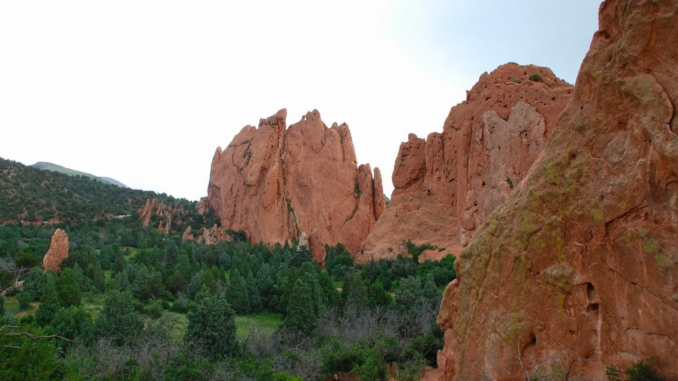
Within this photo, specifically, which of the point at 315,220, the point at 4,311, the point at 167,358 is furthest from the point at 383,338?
the point at 315,220

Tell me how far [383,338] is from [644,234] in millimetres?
13065

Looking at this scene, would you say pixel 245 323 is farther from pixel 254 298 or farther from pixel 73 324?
pixel 73 324

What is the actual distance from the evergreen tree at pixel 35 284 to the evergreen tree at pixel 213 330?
13.4m

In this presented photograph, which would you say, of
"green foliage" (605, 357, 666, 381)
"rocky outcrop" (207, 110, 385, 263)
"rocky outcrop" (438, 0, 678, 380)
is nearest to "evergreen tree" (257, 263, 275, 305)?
"rocky outcrop" (207, 110, 385, 263)

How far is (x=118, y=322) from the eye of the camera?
21.2m

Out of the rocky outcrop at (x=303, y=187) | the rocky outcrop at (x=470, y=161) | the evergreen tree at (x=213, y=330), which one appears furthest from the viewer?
the rocky outcrop at (x=303, y=187)

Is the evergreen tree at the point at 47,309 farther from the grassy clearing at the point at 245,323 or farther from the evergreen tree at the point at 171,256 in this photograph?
the evergreen tree at the point at 171,256

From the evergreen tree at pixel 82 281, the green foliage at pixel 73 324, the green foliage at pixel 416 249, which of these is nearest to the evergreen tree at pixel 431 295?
the green foliage at pixel 416 249

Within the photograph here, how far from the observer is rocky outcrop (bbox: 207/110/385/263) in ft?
177

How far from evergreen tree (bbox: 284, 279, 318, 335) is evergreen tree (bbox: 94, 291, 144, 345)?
693 centimetres

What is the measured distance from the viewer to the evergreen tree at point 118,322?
815 inches

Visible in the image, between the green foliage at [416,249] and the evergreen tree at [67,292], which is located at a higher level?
the green foliage at [416,249]

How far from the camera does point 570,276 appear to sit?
10562mm

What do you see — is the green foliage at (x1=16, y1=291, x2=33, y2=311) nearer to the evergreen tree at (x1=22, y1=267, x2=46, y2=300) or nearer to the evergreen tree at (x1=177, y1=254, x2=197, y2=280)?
the evergreen tree at (x1=22, y1=267, x2=46, y2=300)
